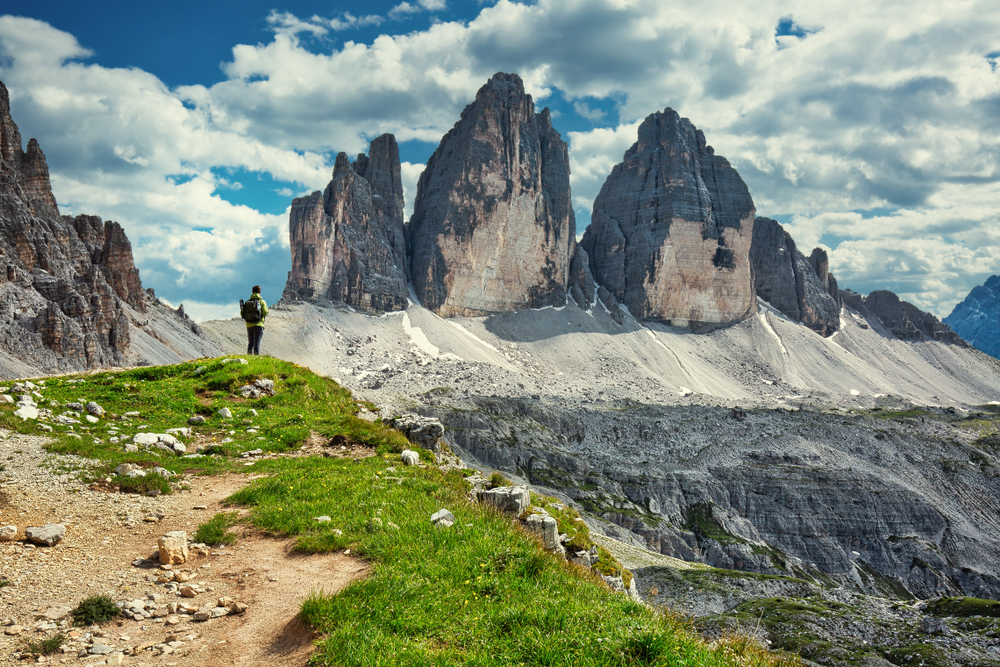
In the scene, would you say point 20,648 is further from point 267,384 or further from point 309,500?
point 267,384

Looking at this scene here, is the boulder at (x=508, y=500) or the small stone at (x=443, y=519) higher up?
the small stone at (x=443, y=519)

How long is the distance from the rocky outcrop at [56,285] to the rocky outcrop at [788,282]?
167686mm

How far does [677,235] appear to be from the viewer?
163 metres

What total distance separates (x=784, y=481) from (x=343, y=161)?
105846 mm

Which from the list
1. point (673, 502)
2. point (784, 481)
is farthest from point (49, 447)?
point (784, 481)

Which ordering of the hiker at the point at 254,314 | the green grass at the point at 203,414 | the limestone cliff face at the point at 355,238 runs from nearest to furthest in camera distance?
the green grass at the point at 203,414 → the hiker at the point at 254,314 → the limestone cliff face at the point at 355,238

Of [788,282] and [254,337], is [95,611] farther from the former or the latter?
[788,282]

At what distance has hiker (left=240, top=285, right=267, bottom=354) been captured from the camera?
67.4ft

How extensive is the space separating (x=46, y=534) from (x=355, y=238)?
407 ft

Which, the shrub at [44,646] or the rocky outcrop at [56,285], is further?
the rocky outcrop at [56,285]

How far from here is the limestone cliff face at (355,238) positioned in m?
116

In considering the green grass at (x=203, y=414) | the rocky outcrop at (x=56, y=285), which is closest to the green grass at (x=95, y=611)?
the green grass at (x=203, y=414)

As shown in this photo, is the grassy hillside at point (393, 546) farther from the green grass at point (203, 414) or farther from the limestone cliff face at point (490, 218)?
the limestone cliff face at point (490, 218)

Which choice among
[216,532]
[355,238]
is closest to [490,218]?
[355,238]
